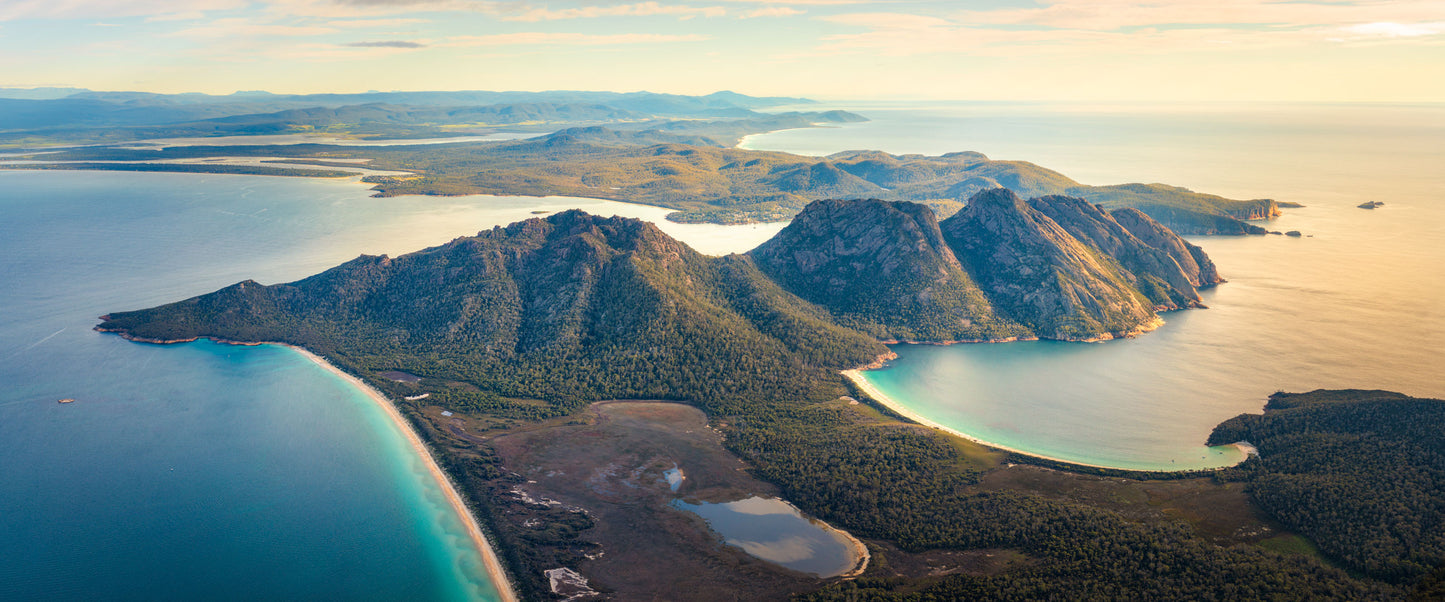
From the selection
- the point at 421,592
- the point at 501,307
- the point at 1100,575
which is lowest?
the point at 421,592

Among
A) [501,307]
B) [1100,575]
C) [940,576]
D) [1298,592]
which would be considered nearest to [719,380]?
[501,307]

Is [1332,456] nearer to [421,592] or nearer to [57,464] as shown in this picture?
[421,592]

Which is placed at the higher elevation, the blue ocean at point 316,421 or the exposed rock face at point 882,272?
the exposed rock face at point 882,272

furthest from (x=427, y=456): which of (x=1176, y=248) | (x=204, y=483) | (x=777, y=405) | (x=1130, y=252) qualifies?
(x=1176, y=248)

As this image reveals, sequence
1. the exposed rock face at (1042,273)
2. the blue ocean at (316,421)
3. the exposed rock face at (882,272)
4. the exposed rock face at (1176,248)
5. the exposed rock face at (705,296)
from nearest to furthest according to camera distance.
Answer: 1. the blue ocean at (316,421)
2. the exposed rock face at (705,296)
3. the exposed rock face at (882,272)
4. the exposed rock face at (1042,273)
5. the exposed rock face at (1176,248)

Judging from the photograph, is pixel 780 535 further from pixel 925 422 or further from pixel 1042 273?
pixel 1042 273

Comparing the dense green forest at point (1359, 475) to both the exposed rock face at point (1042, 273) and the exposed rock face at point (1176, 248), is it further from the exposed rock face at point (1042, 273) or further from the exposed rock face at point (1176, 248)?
the exposed rock face at point (1176, 248)

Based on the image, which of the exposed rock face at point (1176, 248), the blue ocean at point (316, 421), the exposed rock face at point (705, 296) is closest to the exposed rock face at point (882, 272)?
the exposed rock face at point (705, 296)

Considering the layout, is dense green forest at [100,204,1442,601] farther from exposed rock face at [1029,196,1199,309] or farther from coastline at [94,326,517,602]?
exposed rock face at [1029,196,1199,309]
